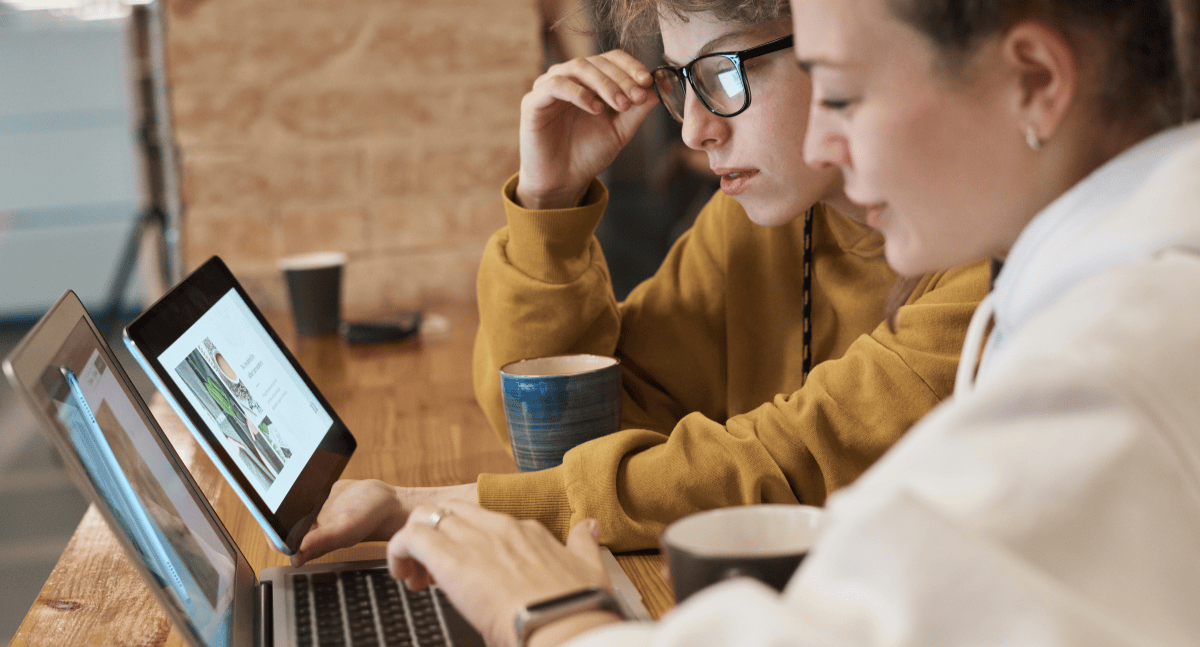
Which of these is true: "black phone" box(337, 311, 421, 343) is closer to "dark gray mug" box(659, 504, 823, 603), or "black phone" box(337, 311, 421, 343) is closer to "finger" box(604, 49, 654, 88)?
"finger" box(604, 49, 654, 88)

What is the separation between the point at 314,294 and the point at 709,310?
34.0 inches

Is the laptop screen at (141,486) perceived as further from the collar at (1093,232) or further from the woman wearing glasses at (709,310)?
the collar at (1093,232)

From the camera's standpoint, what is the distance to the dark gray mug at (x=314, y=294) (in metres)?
1.80

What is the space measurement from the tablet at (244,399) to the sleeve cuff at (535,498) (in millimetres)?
155

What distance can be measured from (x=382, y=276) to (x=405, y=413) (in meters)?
0.91

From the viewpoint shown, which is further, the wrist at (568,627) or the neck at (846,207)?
the neck at (846,207)

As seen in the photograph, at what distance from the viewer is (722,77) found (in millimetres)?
975

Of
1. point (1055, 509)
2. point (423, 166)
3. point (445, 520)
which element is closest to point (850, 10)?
point (1055, 509)

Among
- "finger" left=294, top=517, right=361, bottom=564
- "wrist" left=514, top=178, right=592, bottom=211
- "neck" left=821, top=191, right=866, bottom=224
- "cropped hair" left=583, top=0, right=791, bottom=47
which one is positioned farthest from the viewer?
"wrist" left=514, top=178, right=592, bottom=211

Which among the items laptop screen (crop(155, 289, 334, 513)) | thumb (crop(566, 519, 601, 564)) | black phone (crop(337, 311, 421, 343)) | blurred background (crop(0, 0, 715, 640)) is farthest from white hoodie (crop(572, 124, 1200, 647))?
blurred background (crop(0, 0, 715, 640))

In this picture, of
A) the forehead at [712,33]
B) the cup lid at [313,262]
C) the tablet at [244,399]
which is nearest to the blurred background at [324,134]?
the cup lid at [313,262]

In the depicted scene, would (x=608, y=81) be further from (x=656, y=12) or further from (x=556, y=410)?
(x=556, y=410)

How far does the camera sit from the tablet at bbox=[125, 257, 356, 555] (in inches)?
28.0

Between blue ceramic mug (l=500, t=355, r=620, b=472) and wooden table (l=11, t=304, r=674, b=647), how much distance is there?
0.46ft
